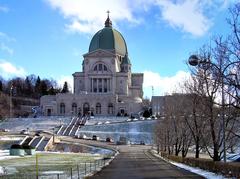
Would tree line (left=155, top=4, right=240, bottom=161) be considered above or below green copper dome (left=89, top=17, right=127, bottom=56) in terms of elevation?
below

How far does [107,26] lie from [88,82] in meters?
27.6

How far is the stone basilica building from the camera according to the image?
158125 millimetres

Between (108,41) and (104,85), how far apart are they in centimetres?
1727

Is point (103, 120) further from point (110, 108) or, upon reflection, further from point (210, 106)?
point (210, 106)

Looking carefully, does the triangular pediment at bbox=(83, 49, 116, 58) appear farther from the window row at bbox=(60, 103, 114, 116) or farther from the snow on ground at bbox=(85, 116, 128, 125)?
the snow on ground at bbox=(85, 116, 128, 125)

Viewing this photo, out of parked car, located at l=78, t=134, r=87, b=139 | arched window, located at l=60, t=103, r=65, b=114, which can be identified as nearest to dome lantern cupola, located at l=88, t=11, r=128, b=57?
arched window, located at l=60, t=103, r=65, b=114

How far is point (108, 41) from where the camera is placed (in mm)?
175125

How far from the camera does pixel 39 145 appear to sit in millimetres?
86062

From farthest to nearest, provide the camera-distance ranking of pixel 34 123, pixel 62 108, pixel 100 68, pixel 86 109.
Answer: pixel 100 68 < pixel 62 108 < pixel 86 109 < pixel 34 123

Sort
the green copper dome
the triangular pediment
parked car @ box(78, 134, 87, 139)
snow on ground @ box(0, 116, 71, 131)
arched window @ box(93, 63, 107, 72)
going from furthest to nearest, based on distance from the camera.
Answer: the green copper dome
arched window @ box(93, 63, 107, 72)
the triangular pediment
snow on ground @ box(0, 116, 71, 131)
parked car @ box(78, 134, 87, 139)

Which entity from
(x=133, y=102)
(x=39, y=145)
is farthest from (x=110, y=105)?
(x=39, y=145)

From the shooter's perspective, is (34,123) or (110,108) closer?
(34,123)

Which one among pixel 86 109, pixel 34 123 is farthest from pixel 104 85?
pixel 34 123

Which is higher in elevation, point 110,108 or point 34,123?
point 110,108
